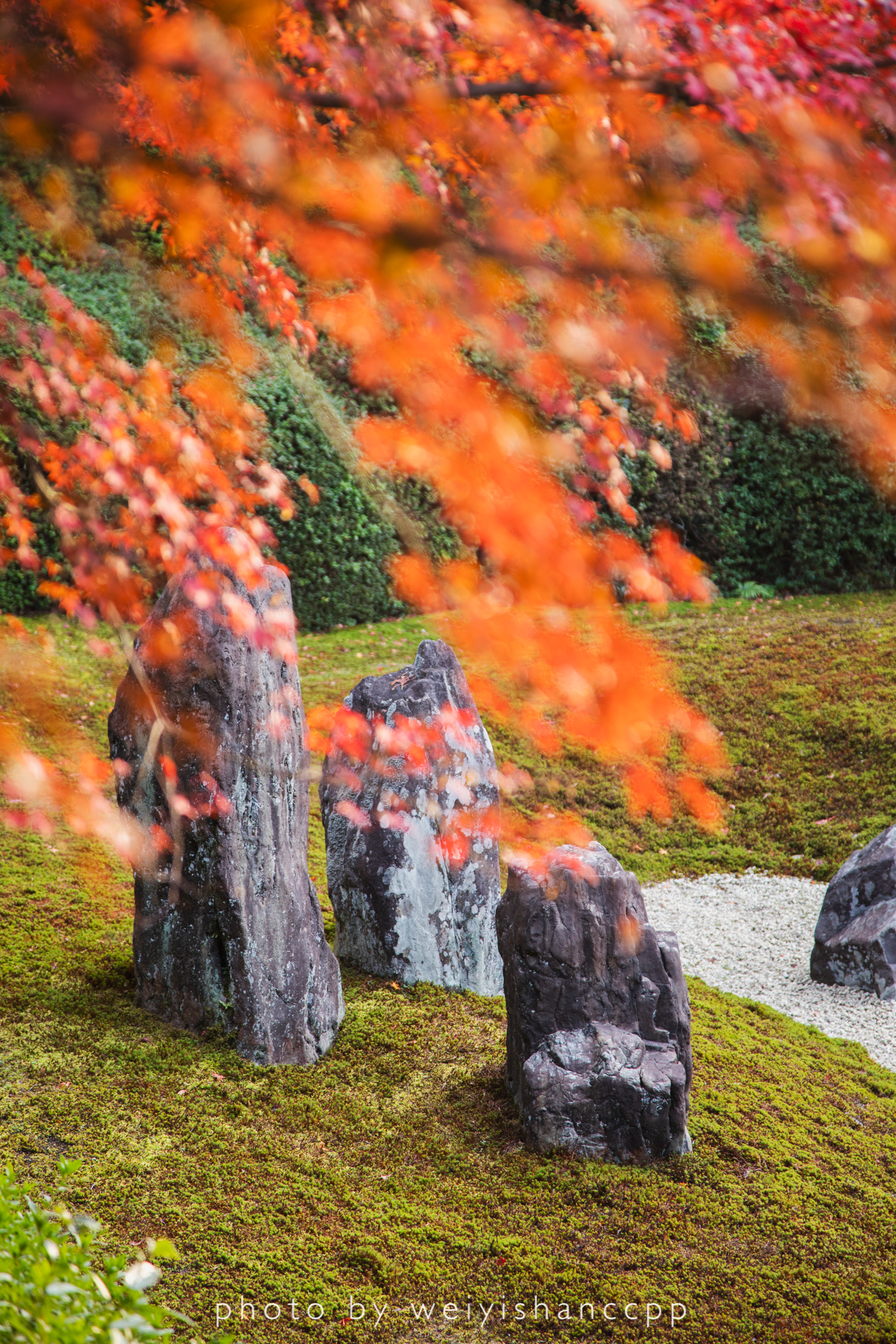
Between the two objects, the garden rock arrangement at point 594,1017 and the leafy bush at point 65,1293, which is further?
the garden rock arrangement at point 594,1017

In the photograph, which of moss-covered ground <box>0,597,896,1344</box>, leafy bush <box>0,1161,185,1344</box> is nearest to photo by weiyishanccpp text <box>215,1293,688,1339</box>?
moss-covered ground <box>0,597,896,1344</box>

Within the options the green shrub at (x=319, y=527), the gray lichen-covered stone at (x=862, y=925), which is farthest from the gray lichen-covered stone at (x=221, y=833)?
the green shrub at (x=319, y=527)

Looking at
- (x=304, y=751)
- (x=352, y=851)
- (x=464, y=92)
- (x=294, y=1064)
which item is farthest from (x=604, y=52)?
(x=294, y=1064)

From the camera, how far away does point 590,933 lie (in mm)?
3930

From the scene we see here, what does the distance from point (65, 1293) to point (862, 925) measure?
18.7ft

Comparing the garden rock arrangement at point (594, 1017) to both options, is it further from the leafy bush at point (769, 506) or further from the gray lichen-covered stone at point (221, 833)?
the leafy bush at point (769, 506)

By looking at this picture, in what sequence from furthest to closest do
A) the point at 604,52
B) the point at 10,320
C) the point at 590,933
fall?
the point at 10,320, the point at 604,52, the point at 590,933

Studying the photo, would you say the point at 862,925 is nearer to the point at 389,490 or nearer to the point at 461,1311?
the point at 461,1311

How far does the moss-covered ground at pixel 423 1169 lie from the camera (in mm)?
3111

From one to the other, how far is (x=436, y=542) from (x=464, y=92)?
1102 centimetres

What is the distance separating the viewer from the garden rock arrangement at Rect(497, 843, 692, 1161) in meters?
3.75

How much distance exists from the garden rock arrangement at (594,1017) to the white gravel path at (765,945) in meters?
2.24

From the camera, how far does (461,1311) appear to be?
3.04 metres

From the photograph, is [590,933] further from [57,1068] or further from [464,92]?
[464,92]
